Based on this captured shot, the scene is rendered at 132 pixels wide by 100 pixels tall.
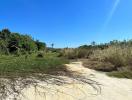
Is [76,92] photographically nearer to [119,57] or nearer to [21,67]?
[21,67]

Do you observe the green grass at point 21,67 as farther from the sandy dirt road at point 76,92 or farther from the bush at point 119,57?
the bush at point 119,57

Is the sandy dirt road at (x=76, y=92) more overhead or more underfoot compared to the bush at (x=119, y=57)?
more underfoot

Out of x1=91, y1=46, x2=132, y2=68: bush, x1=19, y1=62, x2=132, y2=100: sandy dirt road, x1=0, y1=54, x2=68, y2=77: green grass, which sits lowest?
x1=19, y1=62, x2=132, y2=100: sandy dirt road

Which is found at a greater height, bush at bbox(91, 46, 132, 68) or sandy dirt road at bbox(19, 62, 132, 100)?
bush at bbox(91, 46, 132, 68)

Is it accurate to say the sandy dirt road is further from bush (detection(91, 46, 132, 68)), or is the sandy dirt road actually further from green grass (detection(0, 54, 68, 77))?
bush (detection(91, 46, 132, 68))

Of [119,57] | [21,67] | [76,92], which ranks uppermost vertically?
[119,57]

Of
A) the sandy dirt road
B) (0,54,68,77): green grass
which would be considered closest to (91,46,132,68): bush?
(0,54,68,77): green grass

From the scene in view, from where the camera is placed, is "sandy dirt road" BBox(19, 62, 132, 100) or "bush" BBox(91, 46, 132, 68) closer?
"sandy dirt road" BBox(19, 62, 132, 100)

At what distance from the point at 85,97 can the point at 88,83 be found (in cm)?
108

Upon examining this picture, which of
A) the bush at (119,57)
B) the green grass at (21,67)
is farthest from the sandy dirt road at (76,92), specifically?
the bush at (119,57)

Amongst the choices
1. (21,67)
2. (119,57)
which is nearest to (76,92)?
(21,67)

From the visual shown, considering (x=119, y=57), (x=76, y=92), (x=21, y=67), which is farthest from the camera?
(x=119, y=57)

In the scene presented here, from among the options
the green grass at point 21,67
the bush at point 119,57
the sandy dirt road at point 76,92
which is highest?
the bush at point 119,57

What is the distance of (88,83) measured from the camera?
607 cm
